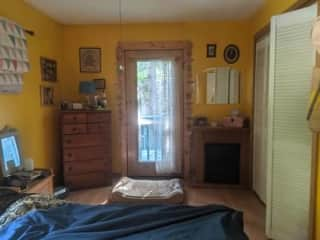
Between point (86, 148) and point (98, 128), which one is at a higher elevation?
point (98, 128)

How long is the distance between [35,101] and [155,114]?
70.1 inches

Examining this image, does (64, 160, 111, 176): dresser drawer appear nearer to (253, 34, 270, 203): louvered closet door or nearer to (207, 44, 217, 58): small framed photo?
(253, 34, 270, 203): louvered closet door

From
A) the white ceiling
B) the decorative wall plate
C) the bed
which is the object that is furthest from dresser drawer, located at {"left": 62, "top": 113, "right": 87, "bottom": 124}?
the decorative wall plate

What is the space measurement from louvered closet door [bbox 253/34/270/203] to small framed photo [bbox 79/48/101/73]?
7.86 ft

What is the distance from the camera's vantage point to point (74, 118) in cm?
414

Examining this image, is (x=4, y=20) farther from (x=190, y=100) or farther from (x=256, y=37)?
(x=256, y=37)

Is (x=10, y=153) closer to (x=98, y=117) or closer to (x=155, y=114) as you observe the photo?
(x=98, y=117)

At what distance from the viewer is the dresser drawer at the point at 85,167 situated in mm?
4172

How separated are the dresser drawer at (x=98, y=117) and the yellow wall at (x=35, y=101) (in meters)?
0.59

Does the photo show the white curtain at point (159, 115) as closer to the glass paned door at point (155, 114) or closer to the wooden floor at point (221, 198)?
the glass paned door at point (155, 114)

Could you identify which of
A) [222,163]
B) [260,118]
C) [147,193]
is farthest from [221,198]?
[260,118]

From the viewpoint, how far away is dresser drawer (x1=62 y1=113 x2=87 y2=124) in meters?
4.11

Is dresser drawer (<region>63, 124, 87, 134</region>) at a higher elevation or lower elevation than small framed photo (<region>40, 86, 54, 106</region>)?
lower

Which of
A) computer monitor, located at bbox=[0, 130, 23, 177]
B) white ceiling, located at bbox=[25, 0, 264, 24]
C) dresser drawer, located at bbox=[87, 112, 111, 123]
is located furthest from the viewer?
dresser drawer, located at bbox=[87, 112, 111, 123]
